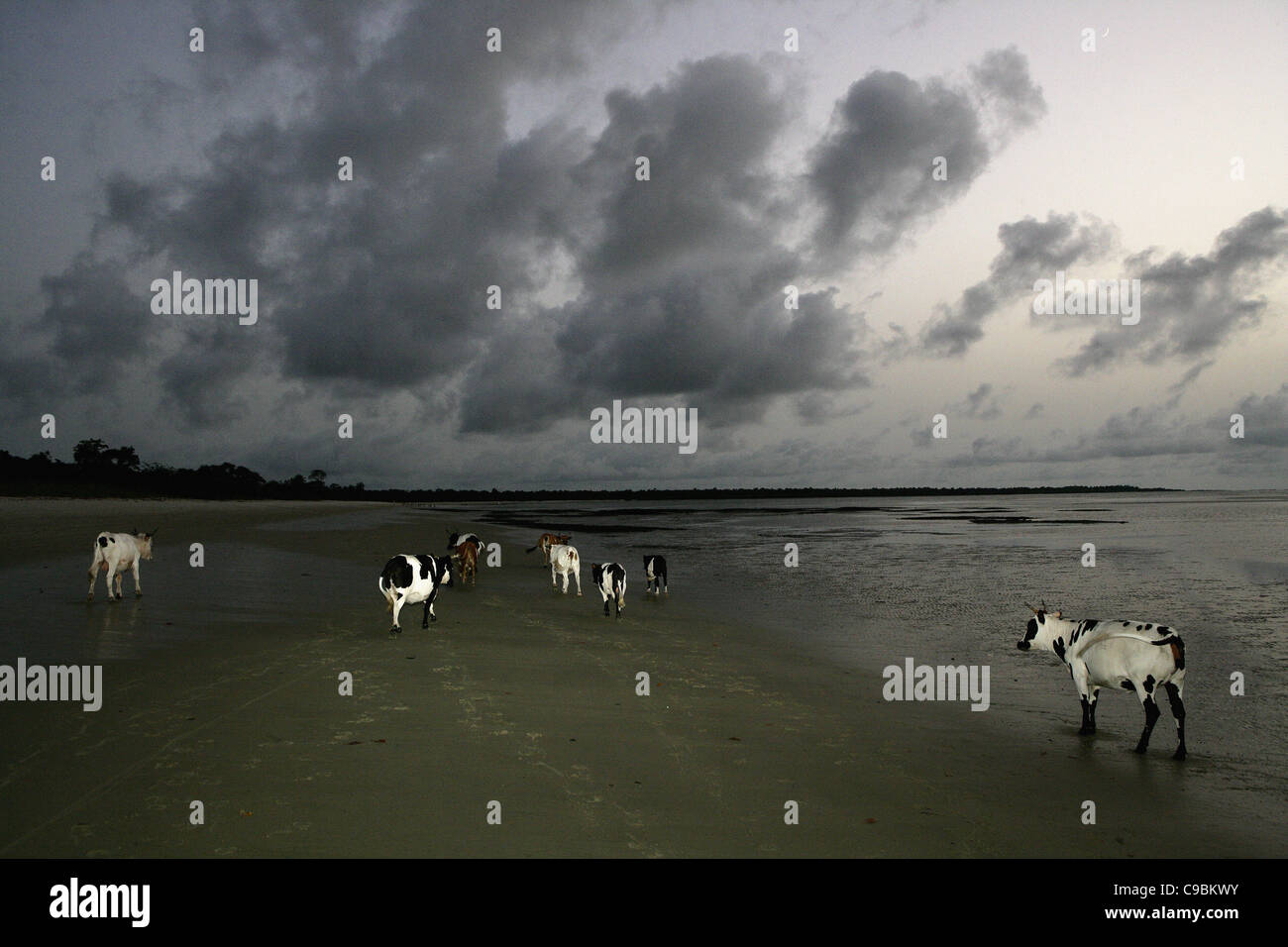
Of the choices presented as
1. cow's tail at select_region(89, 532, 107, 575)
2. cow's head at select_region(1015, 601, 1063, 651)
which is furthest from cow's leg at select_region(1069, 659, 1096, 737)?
cow's tail at select_region(89, 532, 107, 575)

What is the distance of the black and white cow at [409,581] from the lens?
1299 centimetres

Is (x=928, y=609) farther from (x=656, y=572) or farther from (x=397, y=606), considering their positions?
(x=397, y=606)

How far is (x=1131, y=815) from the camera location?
6039 millimetres

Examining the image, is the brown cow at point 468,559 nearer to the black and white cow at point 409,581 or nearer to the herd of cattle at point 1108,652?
the black and white cow at point 409,581

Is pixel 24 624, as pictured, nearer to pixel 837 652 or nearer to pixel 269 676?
pixel 269 676

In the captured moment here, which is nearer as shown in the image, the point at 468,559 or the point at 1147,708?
the point at 1147,708

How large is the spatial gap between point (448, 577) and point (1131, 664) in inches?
479

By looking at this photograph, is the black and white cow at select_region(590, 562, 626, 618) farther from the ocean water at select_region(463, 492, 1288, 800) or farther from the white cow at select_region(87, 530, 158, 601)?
the white cow at select_region(87, 530, 158, 601)

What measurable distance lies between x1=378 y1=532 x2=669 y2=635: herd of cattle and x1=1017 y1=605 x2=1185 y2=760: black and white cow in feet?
31.2

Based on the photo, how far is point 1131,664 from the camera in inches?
314

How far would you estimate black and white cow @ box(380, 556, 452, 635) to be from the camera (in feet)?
42.6
